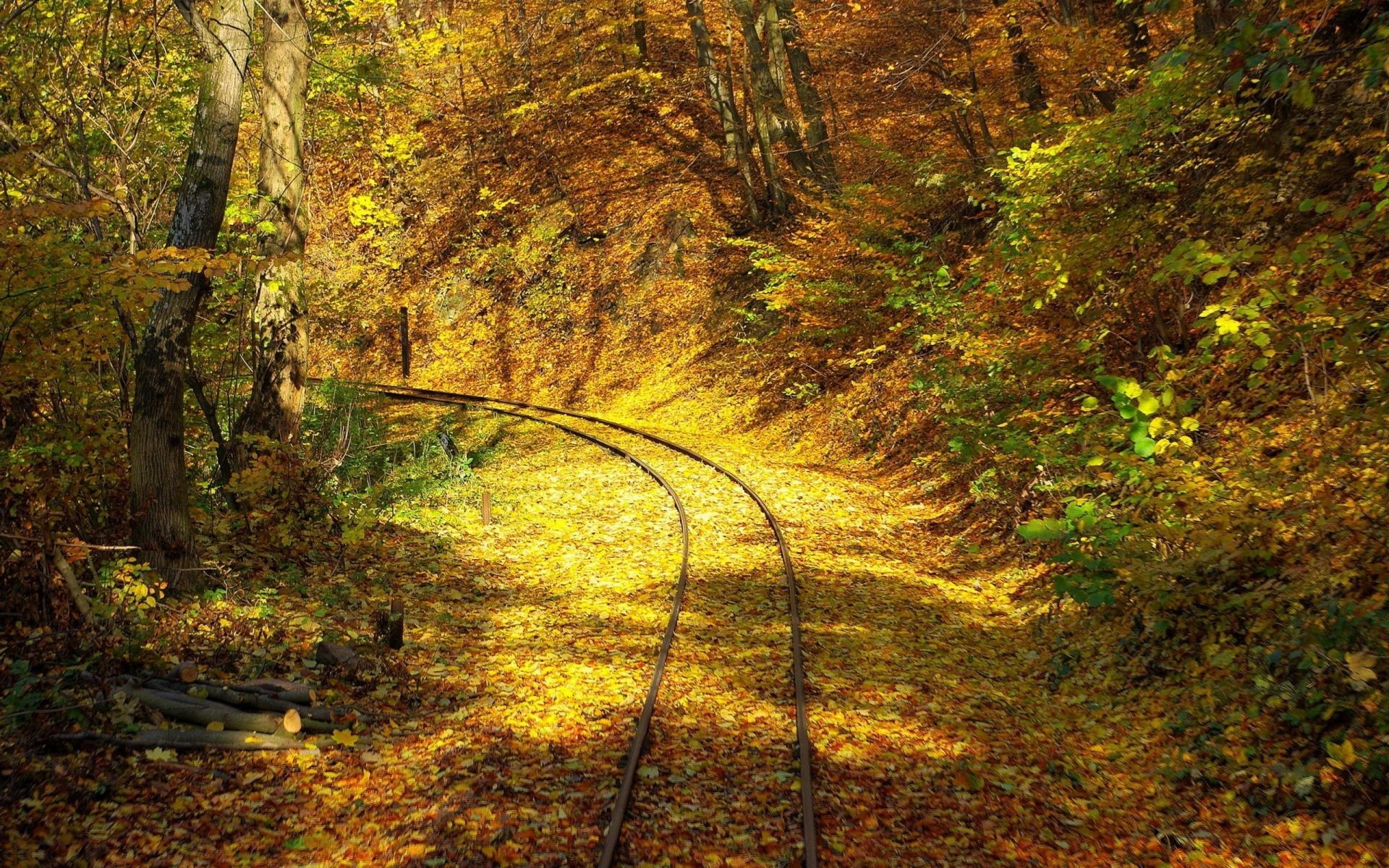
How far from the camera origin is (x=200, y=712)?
19.8ft

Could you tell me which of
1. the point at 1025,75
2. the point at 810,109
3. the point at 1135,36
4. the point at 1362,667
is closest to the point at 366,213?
the point at 1135,36

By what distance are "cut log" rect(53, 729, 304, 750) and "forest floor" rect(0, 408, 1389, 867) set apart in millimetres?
88

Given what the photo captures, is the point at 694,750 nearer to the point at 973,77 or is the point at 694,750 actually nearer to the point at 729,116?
the point at 973,77

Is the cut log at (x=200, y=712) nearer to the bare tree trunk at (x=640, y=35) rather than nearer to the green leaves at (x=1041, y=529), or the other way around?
the green leaves at (x=1041, y=529)

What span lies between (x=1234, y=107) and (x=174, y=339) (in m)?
9.90

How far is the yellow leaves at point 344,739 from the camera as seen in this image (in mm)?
6227

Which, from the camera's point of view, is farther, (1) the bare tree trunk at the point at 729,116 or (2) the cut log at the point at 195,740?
(1) the bare tree trunk at the point at 729,116

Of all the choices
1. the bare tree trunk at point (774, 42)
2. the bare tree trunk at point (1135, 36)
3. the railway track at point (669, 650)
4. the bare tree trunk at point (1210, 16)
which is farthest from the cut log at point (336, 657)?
the bare tree trunk at point (774, 42)

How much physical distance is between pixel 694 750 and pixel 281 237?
7545 millimetres

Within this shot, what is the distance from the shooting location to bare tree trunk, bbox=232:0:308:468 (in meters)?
10.0

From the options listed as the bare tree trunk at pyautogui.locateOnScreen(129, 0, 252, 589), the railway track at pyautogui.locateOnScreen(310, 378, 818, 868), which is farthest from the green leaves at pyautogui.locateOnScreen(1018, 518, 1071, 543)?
the bare tree trunk at pyautogui.locateOnScreen(129, 0, 252, 589)

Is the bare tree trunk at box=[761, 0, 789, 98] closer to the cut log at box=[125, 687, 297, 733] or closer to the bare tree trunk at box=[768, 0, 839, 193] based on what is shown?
the bare tree trunk at box=[768, 0, 839, 193]

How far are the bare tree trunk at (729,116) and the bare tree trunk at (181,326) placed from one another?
17.6 meters

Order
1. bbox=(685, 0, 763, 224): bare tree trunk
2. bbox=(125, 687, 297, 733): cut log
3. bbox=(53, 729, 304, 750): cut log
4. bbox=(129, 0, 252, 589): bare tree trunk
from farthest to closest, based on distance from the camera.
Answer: bbox=(685, 0, 763, 224): bare tree trunk
bbox=(129, 0, 252, 589): bare tree trunk
bbox=(125, 687, 297, 733): cut log
bbox=(53, 729, 304, 750): cut log
